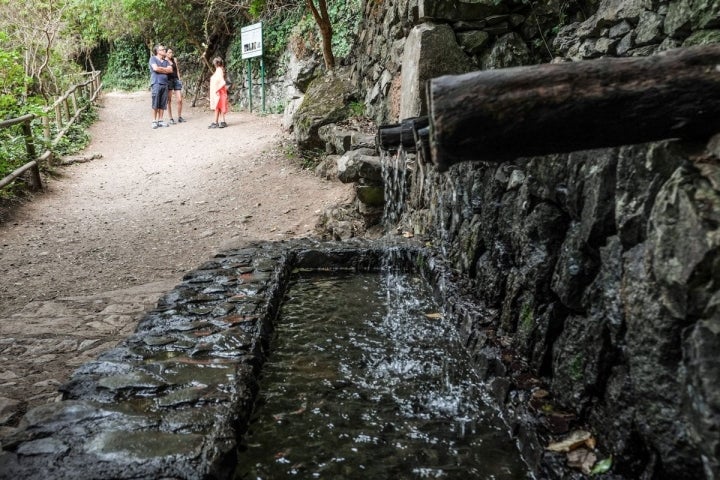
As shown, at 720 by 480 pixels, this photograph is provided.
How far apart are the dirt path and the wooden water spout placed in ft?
8.93

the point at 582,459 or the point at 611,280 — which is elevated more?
the point at 611,280

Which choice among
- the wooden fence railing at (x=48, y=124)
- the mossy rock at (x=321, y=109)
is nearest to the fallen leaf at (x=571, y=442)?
the mossy rock at (x=321, y=109)

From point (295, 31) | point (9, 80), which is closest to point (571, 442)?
point (9, 80)

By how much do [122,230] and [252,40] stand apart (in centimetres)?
859

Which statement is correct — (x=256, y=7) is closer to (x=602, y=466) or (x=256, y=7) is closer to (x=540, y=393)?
(x=540, y=393)

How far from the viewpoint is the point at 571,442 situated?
2158 mm

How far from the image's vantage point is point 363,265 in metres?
5.31

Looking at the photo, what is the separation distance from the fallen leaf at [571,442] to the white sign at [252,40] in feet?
42.9

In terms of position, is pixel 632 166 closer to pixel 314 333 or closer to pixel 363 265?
pixel 314 333

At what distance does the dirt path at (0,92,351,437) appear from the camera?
12.1 ft

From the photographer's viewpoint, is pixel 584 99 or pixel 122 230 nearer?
pixel 584 99

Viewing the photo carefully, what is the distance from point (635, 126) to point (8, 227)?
7.31 meters

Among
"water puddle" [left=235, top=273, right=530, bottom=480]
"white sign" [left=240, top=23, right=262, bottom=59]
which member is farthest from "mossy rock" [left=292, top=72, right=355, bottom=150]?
"water puddle" [left=235, top=273, right=530, bottom=480]

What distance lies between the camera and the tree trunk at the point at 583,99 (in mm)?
1593
